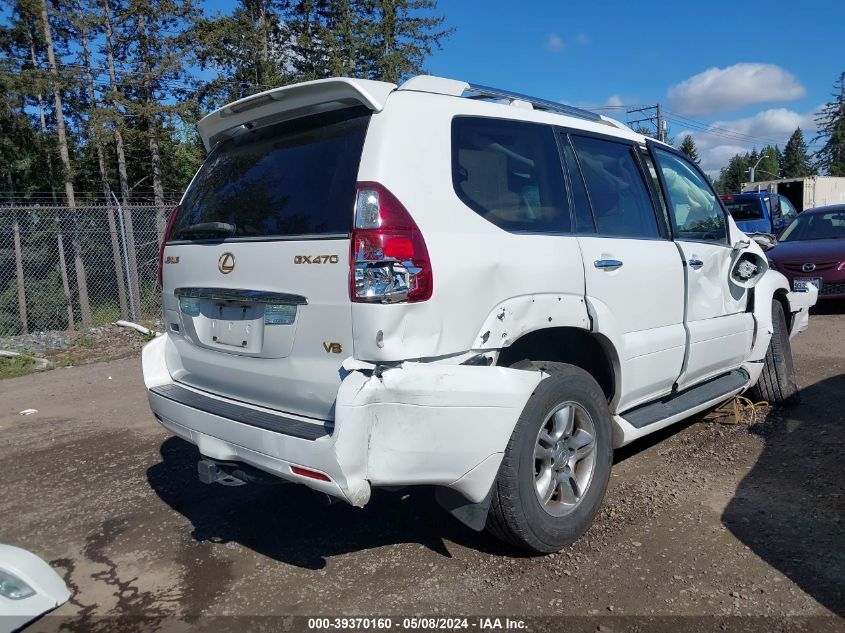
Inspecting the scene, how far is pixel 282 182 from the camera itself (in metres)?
3.01

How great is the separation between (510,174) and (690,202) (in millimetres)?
1907

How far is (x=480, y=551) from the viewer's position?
3248 mm

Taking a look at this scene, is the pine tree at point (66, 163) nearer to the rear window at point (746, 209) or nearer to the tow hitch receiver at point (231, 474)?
the tow hitch receiver at point (231, 474)

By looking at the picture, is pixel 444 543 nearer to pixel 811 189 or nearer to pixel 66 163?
pixel 66 163

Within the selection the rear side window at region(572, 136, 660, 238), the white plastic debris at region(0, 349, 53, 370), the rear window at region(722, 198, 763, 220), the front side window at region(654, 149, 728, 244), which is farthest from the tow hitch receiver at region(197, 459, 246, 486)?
the rear window at region(722, 198, 763, 220)

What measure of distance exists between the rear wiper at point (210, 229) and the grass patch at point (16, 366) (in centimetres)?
655

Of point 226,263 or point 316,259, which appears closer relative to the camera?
point 316,259

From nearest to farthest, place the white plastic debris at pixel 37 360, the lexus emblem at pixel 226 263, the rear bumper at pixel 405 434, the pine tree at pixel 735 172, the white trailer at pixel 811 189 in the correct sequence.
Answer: the rear bumper at pixel 405 434 → the lexus emblem at pixel 226 263 → the white plastic debris at pixel 37 360 → the white trailer at pixel 811 189 → the pine tree at pixel 735 172

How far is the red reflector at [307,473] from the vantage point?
2.48m

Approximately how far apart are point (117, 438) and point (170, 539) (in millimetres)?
2291

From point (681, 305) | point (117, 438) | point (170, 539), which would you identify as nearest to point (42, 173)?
point (117, 438)

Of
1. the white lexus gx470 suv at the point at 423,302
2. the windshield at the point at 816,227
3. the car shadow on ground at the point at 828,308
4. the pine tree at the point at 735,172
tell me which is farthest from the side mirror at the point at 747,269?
the pine tree at the point at 735,172

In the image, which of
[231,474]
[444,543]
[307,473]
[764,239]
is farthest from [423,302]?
[764,239]

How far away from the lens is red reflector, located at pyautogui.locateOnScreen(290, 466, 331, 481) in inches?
97.5
